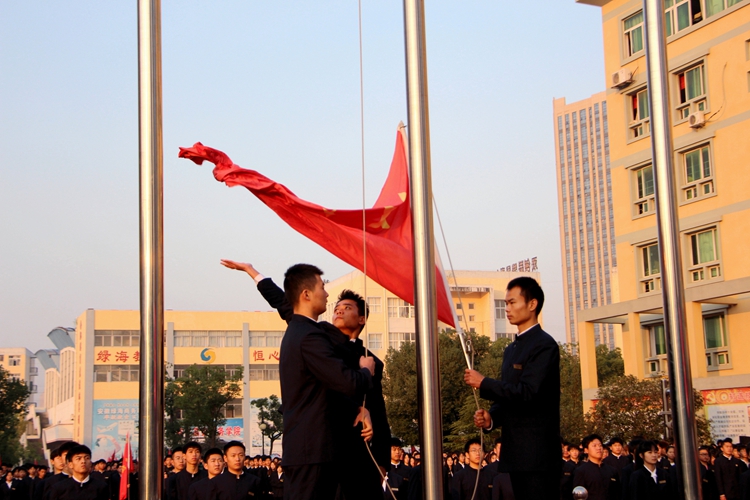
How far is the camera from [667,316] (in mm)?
4809

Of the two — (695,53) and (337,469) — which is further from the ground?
(695,53)

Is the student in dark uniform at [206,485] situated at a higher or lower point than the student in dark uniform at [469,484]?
higher

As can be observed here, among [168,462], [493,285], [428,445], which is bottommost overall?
[168,462]

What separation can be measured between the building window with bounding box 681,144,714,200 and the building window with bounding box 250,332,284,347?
53051 mm

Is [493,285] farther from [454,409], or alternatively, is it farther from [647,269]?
[647,269]

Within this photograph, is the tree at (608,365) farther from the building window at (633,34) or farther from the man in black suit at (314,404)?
the man in black suit at (314,404)

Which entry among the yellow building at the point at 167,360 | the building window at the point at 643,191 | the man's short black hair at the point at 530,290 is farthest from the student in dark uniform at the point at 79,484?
the yellow building at the point at 167,360

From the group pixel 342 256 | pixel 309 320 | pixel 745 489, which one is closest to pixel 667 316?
pixel 309 320

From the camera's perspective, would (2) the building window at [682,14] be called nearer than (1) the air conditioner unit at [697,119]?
No

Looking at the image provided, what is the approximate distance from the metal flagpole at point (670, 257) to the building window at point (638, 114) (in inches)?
966

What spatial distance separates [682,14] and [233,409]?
179 ft

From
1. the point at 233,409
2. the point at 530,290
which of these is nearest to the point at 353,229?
the point at 530,290

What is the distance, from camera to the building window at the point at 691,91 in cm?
2723

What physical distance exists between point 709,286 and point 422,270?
75.2ft
